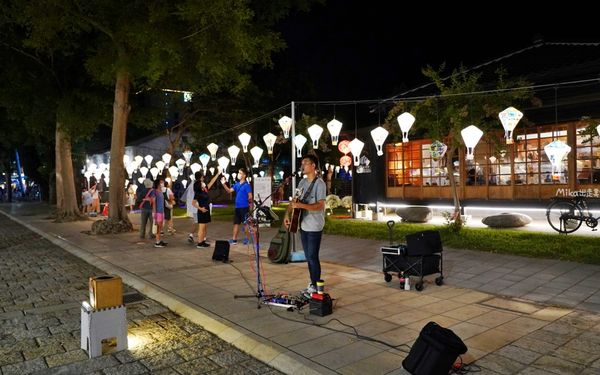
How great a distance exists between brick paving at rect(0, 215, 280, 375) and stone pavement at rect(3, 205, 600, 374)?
0.26 metres

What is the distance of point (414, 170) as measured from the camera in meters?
19.7

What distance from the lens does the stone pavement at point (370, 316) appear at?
14.7 ft

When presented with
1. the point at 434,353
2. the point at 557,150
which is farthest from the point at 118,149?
the point at 434,353

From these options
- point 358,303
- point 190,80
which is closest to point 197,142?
point 190,80

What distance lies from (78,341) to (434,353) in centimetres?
409

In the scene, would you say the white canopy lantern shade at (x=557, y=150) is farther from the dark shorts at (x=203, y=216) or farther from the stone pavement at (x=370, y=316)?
the dark shorts at (x=203, y=216)

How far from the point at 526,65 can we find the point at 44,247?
59.2 ft

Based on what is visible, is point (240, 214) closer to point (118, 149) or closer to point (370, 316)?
point (370, 316)

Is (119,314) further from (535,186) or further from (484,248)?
(535,186)

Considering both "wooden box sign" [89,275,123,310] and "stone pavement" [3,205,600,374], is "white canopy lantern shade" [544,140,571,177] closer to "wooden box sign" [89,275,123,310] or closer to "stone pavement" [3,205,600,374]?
"stone pavement" [3,205,600,374]

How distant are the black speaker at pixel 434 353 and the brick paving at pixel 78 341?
1.39 meters

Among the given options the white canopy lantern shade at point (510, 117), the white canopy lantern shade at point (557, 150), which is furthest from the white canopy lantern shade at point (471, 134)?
the white canopy lantern shade at point (557, 150)

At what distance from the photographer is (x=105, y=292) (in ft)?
15.9

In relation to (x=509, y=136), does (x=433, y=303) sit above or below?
below
